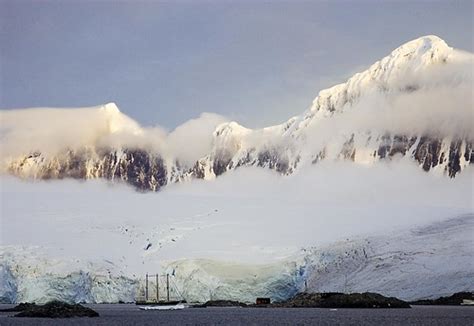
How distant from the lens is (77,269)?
80.8 m

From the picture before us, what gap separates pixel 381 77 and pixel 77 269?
161 feet

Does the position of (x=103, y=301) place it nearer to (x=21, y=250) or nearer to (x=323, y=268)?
(x=21, y=250)

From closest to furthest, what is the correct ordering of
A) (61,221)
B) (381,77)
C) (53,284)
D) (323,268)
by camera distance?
(53,284)
(323,268)
(61,221)
(381,77)

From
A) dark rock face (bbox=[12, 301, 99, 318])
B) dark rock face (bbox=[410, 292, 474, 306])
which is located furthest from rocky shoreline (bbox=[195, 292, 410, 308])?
dark rock face (bbox=[12, 301, 99, 318])

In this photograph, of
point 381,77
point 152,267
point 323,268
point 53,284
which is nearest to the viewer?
point 53,284

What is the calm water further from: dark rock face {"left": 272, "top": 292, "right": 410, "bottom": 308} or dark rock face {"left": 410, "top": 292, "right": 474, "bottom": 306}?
dark rock face {"left": 410, "top": 292, "right": 474, "bottom": 306}

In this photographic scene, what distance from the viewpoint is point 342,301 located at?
268 feet

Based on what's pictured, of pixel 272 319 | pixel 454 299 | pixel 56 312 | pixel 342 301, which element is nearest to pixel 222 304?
pixel 342 301

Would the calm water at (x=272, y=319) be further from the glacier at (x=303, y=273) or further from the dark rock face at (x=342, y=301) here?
the dark rock face at (x=342, y=301)

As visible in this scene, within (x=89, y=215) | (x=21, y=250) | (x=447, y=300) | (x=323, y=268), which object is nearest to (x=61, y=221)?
(x=89, y=215)

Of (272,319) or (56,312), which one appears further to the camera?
(56,312)

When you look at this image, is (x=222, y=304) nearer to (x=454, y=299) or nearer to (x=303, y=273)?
(x=303, y=273)

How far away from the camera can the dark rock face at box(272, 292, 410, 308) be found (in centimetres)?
8081

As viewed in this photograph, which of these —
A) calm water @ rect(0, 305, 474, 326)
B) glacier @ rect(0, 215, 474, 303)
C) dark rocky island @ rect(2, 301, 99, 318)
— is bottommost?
calm water @ rect(0, 305, 474, 326)
